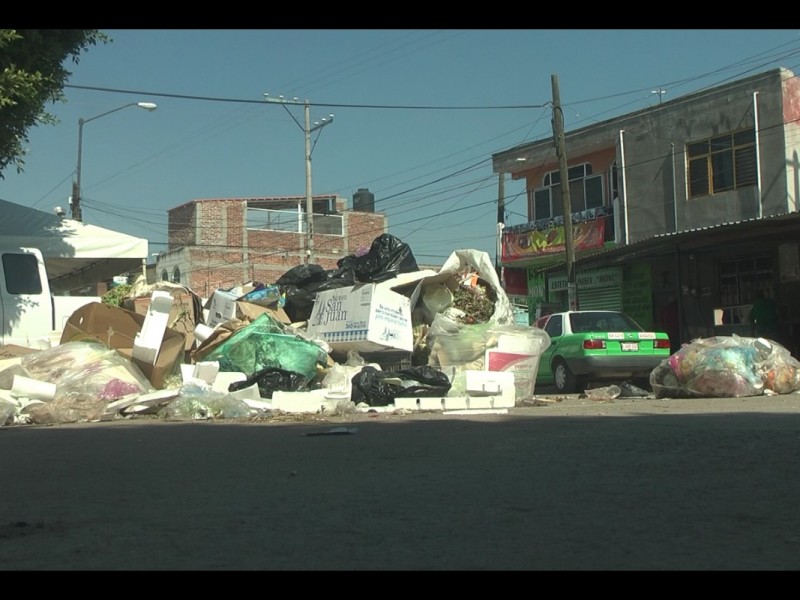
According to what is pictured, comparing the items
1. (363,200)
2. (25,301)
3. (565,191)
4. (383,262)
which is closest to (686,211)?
(565,191)

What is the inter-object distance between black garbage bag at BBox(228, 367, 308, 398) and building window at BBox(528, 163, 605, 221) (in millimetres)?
17629

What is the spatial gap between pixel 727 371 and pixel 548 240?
55.2 ft

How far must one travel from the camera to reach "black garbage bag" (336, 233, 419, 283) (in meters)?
13.4

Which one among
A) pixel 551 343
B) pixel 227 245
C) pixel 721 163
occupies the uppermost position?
pixel 227 245

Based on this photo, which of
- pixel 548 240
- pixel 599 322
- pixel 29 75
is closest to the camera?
pixel 29 75

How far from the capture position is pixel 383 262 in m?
13.5

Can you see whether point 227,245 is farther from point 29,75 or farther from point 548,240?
point 29,75

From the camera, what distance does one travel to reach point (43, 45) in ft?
36.2

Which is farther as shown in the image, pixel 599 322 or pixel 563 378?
pixel 599 322

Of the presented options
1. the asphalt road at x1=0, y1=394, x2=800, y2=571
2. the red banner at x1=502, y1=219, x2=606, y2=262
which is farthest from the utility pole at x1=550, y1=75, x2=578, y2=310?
the asphalt road at x1=0, y1=394, x2=800, y2=571

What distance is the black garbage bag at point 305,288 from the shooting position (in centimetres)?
1375

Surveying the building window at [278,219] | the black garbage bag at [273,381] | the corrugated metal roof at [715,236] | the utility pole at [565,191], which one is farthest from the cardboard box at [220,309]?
the building window at [278,219]

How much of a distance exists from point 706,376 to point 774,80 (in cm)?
1298

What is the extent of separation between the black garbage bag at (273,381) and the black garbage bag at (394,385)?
29.0 inches
